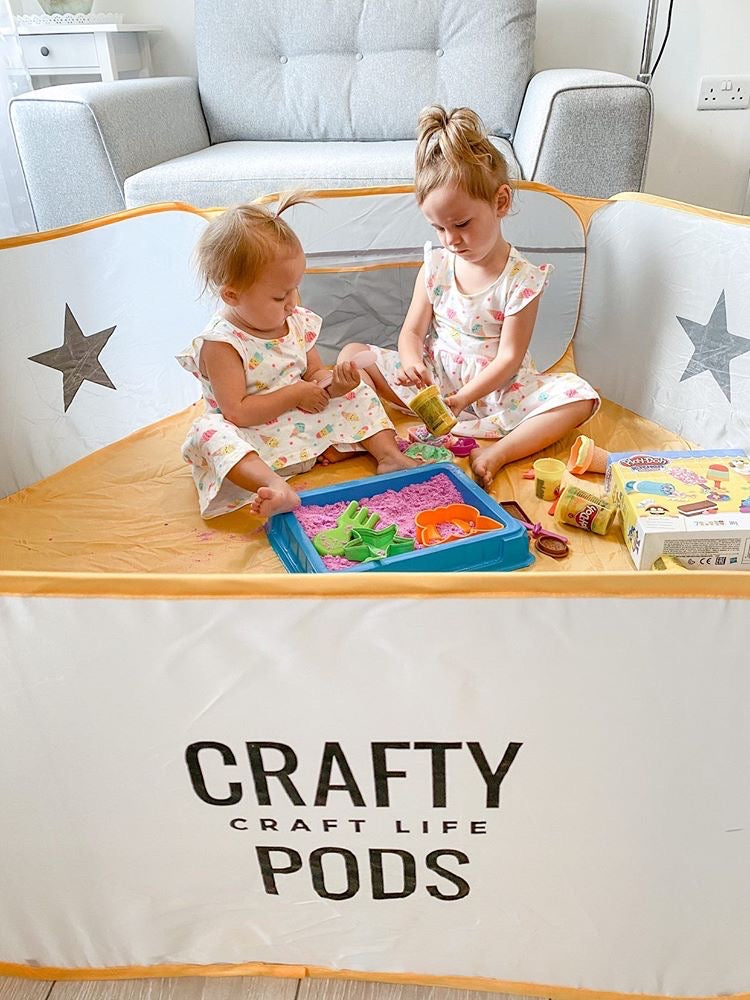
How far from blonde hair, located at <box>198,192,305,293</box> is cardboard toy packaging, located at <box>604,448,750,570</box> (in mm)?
564

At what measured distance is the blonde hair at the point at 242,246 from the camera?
44.0 inches

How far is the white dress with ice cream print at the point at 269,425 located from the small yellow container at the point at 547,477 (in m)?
0.25

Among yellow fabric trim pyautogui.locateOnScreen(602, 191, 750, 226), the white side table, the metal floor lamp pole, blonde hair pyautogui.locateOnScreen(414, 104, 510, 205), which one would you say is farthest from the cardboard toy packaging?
the white side table

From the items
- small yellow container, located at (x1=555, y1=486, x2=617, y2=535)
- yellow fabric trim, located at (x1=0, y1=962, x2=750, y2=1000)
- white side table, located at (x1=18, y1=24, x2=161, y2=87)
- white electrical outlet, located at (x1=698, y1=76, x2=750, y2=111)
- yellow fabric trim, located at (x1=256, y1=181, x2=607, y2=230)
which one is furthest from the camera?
white electrical outlet, located at (x1=698, y1=76, x2=750, y2=111)

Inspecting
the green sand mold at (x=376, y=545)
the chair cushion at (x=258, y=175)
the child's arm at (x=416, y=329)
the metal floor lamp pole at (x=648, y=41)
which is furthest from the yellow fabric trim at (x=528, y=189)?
the metal floor lamp pole at (x=648, y=41)

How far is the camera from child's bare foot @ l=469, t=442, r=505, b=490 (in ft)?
3.98

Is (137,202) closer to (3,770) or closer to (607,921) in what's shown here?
(3,770)

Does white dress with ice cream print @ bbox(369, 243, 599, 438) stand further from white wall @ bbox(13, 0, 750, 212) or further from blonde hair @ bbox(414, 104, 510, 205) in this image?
white wall @ bbox(13, 0, 750, 212)

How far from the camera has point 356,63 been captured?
6.84ft

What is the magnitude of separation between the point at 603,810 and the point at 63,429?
1.03 meters

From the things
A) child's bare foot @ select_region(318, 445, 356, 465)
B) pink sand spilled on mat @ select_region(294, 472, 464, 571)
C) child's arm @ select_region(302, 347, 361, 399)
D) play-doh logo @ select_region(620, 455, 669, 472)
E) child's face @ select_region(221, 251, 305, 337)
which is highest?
child's face @ select_region(221, 251, 305, 337)

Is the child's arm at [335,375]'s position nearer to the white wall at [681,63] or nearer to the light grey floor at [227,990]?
the light grey floor at [227,990]

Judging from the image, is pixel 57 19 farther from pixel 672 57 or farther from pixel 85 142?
pixel 672 57

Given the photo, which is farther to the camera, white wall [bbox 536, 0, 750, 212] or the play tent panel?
white wall [bbox 536, 0, 750, 212]
